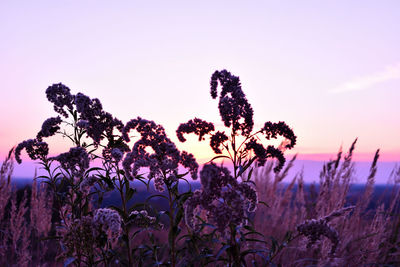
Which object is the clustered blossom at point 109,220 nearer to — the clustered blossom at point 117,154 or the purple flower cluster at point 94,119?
the clustered blossom at point 117,154

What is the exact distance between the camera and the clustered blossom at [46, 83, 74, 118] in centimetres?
397

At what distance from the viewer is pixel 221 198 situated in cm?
246

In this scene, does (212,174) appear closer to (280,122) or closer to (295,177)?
(280,122)

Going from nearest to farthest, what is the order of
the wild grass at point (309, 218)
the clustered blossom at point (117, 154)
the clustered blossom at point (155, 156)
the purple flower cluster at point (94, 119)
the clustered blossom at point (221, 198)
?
the clustered blossom at point (221, 198) → the clustered blossom at point (155, 156) → the clustered blossom at point (117, 154) → the purple flower cluster at point (94, 119) → the wild grass at point (309, 218)

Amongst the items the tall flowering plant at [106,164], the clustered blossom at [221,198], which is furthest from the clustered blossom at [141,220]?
the clustered blossom at [221,198]

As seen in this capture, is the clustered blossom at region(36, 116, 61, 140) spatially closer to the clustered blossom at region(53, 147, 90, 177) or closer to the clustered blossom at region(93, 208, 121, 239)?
the clustered blossom at region(53, 147, 90, 177)

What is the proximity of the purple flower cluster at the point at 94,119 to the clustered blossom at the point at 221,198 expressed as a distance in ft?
5.00

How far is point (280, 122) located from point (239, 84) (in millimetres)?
498

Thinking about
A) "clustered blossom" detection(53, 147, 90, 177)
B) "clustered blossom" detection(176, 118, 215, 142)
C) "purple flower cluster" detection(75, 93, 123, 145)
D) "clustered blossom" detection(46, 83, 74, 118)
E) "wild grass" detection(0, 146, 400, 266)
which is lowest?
"wild grass" detection(0, 146, 400, 266)

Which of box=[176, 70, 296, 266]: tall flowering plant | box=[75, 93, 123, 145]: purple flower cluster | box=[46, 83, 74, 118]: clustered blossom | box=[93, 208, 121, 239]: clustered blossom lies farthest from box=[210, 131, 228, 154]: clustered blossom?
box=[46, 83, 74, 118]: clustered blossom

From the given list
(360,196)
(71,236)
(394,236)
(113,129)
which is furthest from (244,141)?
(360,196)

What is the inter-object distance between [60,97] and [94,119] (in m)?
0.64

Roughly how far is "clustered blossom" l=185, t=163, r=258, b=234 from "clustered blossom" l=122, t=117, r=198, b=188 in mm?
603

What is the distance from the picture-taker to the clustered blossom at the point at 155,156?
10.1 ft
